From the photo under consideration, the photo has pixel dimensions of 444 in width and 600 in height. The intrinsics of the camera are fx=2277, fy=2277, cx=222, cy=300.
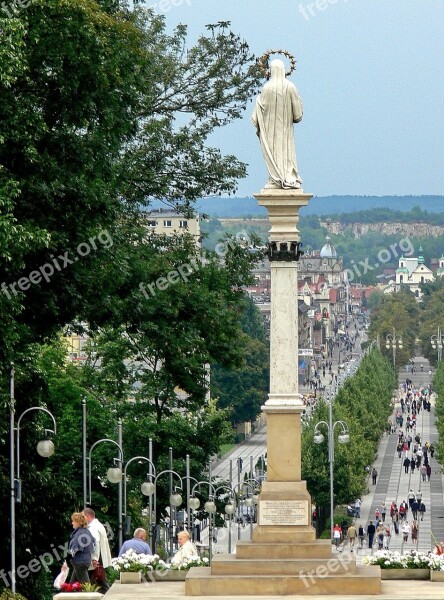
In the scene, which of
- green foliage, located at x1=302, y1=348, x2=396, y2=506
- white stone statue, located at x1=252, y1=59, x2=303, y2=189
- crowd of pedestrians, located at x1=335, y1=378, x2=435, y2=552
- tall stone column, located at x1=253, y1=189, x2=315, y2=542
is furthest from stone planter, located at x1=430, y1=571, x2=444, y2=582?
green foliage, located at x1=302, y1=348, x2=396, y2=506

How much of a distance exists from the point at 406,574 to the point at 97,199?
9186 mm

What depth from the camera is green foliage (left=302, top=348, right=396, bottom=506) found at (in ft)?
332

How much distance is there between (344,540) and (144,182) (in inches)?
1843

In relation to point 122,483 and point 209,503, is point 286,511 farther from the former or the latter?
point 209,503

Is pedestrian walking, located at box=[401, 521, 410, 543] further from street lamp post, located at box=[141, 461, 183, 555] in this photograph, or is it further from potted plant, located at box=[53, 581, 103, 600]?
potted plant, located at box=[53, 581, 103, 600]

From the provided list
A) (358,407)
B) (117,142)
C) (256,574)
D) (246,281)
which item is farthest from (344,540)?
(256,574)

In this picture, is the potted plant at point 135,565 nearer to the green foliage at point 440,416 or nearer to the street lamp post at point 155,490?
the street lamp post at point 155,490

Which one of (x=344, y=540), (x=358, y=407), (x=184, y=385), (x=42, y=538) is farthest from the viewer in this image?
(x=358, y=407)

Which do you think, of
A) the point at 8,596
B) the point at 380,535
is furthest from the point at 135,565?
the point at 380,535

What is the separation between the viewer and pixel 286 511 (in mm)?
37312

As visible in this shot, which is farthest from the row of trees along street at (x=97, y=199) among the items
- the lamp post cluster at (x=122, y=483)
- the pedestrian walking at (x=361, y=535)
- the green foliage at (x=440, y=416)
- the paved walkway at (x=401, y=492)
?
the green foliage at (x=440, y=416)

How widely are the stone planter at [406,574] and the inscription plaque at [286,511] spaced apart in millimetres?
1843

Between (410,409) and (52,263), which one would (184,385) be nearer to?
(52,263)

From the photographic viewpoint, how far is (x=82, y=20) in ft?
133
